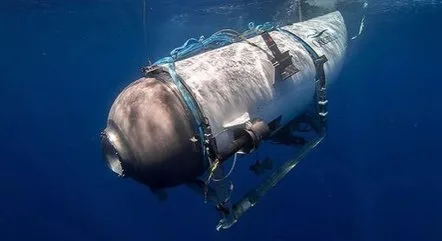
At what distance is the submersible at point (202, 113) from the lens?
12.6ft

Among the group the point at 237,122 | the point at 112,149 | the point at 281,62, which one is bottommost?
the point at 237,122

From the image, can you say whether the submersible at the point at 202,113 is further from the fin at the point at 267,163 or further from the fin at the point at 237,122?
the fin at the point at 267,163

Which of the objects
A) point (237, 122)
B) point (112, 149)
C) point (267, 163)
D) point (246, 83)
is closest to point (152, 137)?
point (112, 149)

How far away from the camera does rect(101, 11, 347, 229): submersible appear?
3.85m

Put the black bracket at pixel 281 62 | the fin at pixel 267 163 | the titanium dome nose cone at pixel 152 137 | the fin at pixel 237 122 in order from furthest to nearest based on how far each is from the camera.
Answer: the fin at pixel 267 163, the black bracket at pixel 281 62, the fin at pixel 237 122, the titanium dome nose cone at pixel 152 137

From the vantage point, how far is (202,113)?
156 inches

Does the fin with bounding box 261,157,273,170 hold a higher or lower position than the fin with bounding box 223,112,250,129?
lower

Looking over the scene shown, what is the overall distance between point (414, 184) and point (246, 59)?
19.2m

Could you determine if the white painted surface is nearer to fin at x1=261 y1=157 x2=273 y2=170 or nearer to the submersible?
the submersible

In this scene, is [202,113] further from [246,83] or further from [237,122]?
[246,83]

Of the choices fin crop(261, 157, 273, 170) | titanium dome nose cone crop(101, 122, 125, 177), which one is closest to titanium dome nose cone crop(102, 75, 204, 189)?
titanium dome nose cone crop(101, 122, 125, 177)

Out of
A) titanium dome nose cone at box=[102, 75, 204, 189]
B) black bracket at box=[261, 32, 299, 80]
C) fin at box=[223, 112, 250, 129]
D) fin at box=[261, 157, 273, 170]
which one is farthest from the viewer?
fin at box=[261, 157, 273, 170]

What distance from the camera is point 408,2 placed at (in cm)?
1811

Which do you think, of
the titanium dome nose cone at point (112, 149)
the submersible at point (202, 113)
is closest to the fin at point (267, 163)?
the submersible at point (202, 113)
